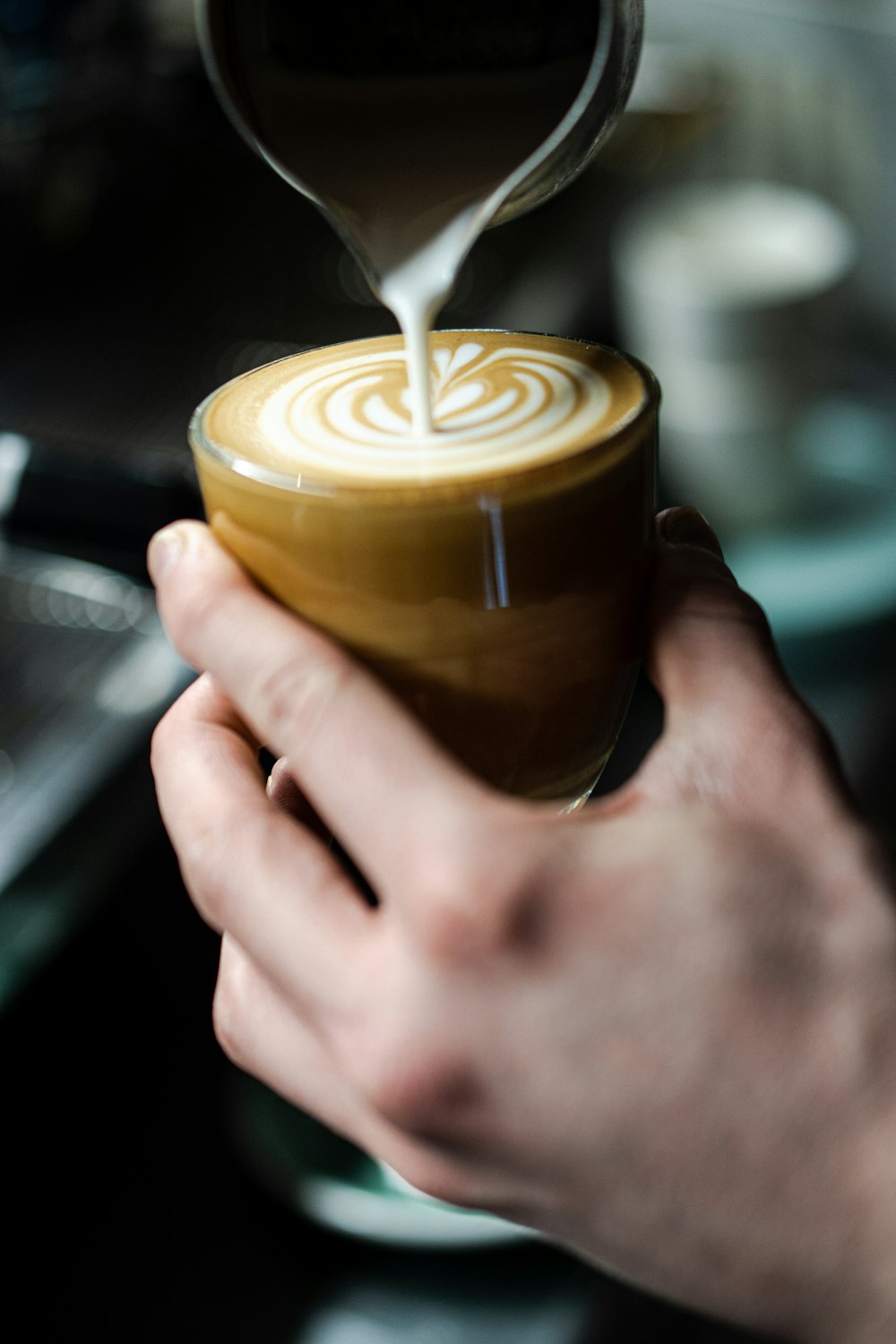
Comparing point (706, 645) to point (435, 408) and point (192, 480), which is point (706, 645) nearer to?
point (435, 408)

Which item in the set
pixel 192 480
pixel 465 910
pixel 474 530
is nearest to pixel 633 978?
pixel 465 910

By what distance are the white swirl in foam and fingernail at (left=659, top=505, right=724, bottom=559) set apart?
0.23 ft

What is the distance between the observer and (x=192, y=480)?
0.73 meters

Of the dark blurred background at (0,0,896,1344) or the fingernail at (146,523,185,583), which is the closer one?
the fingernail at (146,523,185,583)

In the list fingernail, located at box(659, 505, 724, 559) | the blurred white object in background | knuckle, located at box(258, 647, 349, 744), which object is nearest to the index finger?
knuckle, located at box(258, 647, 349, 744)

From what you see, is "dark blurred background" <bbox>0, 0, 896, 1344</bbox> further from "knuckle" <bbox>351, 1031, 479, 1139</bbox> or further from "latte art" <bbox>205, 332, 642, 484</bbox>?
"knuckle" <bbox>351, 1031, 479, 1139</bbox>

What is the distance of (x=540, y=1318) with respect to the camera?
33.2 inches

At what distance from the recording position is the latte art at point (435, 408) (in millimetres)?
497

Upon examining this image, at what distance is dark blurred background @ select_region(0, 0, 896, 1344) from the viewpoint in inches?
34.1

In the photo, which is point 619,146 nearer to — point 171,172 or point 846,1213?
point 171,172

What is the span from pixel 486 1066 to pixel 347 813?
0.08m

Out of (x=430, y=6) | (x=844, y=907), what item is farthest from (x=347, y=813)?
(x=430, y=6)

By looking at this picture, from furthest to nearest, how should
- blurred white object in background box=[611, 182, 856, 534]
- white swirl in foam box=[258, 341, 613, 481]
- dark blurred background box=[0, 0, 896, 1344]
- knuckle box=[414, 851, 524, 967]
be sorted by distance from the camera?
blurred white object in background box=[611, 182, 856, 534] < dark blurred background box=[0, 0, 896, 1344] < white swirl in foam box=[258, 341, 613, 481] < knuckle box=[414, 851, 524, 967]

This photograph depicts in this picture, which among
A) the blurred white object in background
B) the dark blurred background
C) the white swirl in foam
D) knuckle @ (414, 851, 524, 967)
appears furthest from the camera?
the blurred white object in background
